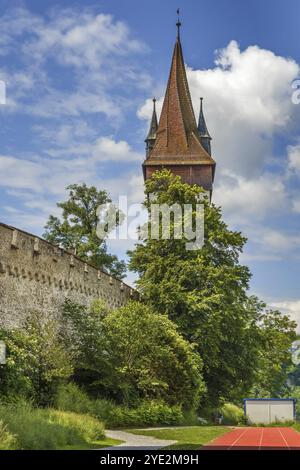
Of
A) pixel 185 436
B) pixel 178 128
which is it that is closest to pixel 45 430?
pixel 185 436

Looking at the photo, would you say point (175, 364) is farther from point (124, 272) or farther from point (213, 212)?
point (124, 272)

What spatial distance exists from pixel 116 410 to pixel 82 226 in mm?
23095

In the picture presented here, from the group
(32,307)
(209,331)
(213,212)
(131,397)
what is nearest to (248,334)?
(209,331)

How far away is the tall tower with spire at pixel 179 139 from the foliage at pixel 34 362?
110ft

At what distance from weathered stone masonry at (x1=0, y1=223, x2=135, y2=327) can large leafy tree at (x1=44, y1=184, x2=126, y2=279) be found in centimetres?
1430

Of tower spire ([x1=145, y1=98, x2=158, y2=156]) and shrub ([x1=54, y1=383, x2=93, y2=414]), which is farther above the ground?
tower spire ([x1=145, y1=98, x2=158, y2=156])

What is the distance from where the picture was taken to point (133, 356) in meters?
26.1

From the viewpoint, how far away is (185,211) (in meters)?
35.3

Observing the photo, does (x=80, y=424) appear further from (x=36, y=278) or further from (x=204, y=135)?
(x=204, y=135)

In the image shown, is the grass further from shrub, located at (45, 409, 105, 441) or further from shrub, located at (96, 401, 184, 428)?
shrub, located at (96, 401, 184, 428)

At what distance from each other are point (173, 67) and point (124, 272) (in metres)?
24.0

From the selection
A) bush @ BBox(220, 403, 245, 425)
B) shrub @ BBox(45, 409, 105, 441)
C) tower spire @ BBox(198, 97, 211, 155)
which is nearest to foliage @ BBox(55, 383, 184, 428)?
shrub @ BBox(45, 409, 105, 441)

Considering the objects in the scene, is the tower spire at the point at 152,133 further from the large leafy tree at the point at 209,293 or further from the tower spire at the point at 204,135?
the large leafy tree at the point at 209,293

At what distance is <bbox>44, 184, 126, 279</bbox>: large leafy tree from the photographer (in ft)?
144
